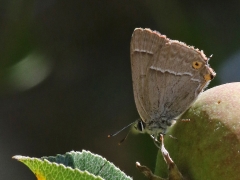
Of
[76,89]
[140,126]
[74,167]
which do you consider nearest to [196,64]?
[140,126]

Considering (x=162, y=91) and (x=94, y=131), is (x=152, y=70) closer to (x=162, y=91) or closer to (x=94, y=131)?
(x=162, y=91)

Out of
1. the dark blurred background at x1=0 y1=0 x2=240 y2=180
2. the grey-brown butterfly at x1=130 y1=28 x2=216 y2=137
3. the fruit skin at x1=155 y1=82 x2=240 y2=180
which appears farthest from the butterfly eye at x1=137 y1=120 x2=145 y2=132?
the dark blurred background at x1=0 y1=0 x2=240 y2=180

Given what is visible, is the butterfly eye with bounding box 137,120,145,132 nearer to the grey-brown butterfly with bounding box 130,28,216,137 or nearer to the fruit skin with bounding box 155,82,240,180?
the grey-brown butterfly with bounding box 130,28,216,137

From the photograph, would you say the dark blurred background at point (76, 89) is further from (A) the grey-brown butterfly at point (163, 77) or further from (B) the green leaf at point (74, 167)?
(B) the green leaf at point (74, 167)

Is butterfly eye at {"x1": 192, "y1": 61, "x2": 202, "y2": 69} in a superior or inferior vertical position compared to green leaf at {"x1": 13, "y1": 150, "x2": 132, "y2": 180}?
superior

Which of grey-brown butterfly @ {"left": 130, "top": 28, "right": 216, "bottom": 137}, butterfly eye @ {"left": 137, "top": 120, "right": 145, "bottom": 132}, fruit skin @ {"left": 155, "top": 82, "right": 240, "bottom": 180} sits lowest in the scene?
fruit skin @ {"left": 155, "top": 82, "right": 240, "bottom": 180}

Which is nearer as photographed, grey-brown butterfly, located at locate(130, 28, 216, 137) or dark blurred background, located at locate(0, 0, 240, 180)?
grey-brown butterfly, located at locate(130, 28, 216, 137)

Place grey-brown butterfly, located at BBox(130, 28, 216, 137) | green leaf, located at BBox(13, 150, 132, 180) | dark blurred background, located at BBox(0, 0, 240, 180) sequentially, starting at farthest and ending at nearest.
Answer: dark blurred background, located at BBox(0, 0, 240, 180), grey-brown butterfly, located at BBox(130, 28, 216, 137), green leaf, located at BBox(13, 150, 132, 180)

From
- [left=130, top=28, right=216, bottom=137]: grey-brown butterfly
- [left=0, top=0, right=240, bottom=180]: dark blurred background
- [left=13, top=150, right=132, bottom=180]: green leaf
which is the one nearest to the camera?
[left=13, top=150, right=132, bottom=180]: green leaf

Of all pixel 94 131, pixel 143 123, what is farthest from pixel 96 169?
pixel 94 131
